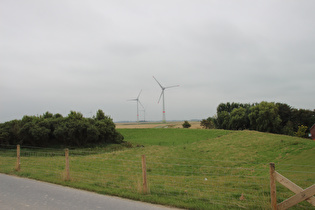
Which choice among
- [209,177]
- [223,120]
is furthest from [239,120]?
[209,177]

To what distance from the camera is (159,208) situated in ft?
20.7

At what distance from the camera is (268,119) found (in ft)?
188

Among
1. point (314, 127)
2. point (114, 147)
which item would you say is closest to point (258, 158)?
point (114, 147)

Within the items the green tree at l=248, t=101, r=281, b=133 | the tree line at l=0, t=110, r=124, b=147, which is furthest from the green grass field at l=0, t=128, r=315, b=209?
the green tree at l=248, t=101, r=281, b=133

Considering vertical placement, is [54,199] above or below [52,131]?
below

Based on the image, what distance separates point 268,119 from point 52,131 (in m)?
48.6

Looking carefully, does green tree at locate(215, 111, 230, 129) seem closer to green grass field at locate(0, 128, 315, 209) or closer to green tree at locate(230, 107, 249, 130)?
green tree at locate(230, 107, 249, 130)

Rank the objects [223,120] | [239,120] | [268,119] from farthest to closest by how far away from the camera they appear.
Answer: [223,120] < [239,120] < [268,119]

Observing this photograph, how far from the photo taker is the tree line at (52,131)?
27281mm

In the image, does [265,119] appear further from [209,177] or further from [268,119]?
[209,177]

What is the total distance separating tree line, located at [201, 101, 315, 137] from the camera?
57.2 m

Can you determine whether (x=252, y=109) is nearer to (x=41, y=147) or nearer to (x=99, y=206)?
(x=41, y=147)

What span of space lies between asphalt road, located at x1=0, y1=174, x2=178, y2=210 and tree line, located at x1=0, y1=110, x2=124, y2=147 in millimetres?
19427

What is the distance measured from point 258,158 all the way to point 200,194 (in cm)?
1225
